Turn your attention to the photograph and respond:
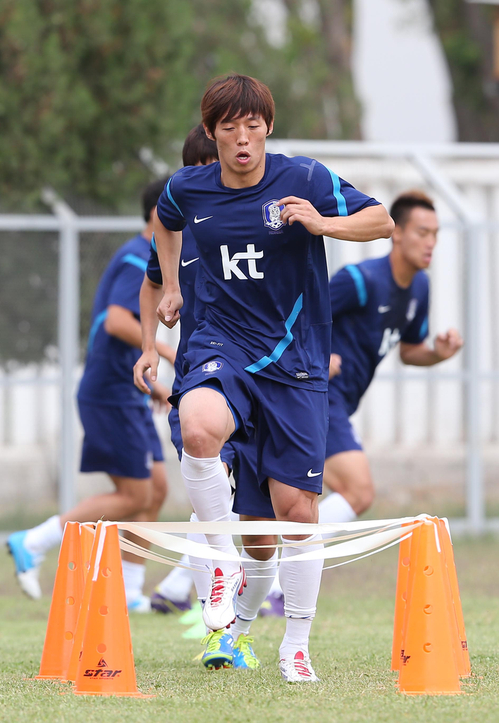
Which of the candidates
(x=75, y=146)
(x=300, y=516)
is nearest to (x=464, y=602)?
(x=300, y=516)

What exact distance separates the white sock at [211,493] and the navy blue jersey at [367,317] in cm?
214

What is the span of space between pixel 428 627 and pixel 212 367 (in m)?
1.12

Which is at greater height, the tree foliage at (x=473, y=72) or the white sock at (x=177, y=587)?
the tree foliage at (x=473, y=72)

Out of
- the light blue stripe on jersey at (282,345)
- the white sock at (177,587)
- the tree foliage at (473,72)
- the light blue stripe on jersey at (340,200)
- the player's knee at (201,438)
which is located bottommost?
the white sock at (177,587)

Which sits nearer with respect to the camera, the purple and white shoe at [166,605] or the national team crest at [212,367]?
the national team crest at [212,367]

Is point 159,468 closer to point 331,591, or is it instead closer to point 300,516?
point 331,591

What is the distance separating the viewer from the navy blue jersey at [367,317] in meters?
5.77

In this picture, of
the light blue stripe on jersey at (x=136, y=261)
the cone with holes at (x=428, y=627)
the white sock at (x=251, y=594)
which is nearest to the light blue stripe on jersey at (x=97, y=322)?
the light blue stripe on jersey at (x=136, y=261)

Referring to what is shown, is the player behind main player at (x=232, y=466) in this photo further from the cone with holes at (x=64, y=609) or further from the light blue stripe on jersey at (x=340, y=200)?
the light blue stripe on jersey at (x=340, y=200)

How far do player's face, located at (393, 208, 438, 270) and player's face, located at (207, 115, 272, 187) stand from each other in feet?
7.30

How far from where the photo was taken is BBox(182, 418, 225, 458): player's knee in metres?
3.63

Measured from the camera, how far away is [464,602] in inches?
256

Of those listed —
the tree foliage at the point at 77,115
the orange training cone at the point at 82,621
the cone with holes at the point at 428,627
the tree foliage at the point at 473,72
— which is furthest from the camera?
the tree foliage at the point at 473,72

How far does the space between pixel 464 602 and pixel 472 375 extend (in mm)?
4011
